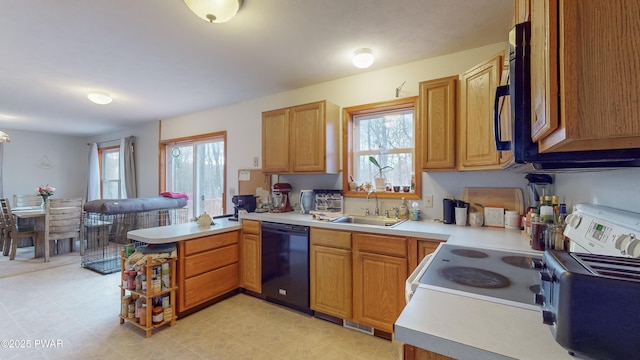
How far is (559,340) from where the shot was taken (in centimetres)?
59

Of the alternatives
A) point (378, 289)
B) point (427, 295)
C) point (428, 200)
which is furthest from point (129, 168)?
point (427, 295)

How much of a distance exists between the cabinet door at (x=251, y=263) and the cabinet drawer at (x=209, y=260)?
0.11m

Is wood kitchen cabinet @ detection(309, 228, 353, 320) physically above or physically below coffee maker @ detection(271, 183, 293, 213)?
below

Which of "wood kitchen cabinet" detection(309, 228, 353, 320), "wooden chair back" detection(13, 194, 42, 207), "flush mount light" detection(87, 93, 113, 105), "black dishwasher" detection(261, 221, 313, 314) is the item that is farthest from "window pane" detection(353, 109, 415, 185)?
"wooden chair back" detection(13, 194, 42, 207)

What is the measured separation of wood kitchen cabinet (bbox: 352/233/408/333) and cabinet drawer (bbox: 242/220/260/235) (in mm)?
1155

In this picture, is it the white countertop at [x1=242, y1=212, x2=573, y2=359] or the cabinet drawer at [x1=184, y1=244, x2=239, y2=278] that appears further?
the cabinet drawer at [x1=184, y1=244, x2=239, y2=278]

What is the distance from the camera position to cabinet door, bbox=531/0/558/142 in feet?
1.80

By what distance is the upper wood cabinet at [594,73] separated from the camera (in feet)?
1.54

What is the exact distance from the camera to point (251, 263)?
2.94 m

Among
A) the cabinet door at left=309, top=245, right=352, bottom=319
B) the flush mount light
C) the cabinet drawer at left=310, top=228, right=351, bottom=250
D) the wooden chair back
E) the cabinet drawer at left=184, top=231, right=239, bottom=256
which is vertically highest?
the flush mount light

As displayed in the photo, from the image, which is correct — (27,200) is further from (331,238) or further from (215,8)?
(331,238)

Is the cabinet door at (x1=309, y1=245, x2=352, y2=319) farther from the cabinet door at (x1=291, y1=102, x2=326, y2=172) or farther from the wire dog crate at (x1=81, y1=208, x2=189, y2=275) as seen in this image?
the wire dog crate at (x1=81, y1=208, x2=189, y2=275)

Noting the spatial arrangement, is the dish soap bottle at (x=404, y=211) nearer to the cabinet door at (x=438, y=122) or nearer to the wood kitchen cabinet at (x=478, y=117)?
the cabinet door at (x=438, y=122)

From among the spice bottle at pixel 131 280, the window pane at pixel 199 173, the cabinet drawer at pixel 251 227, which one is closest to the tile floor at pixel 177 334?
the spice bottle at pixel 131 280
